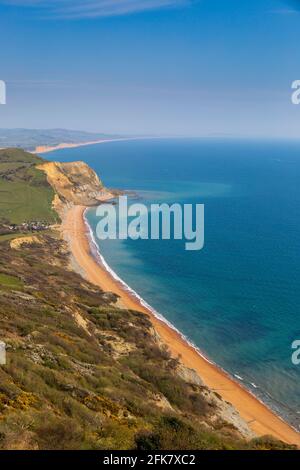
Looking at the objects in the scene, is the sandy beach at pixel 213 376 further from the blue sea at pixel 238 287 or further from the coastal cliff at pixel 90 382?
the coastal cliff at pixel 90 382

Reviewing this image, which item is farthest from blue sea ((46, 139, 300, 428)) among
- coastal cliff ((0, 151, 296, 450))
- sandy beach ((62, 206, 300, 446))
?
coastal cliff ((0, 151, 296, 450))

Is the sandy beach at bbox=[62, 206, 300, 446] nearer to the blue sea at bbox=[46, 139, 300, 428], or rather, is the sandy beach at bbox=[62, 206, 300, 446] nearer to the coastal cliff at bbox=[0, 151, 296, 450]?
the blue sea at bbox=[46, 139, 300, 428]

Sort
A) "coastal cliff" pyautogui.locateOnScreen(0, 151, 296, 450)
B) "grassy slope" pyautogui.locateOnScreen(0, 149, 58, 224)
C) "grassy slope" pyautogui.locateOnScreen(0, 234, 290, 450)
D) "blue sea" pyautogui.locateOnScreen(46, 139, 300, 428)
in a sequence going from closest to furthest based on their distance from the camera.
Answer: "grassy slope" pyautogui.locateOnScreen(0, 234, 290, 450) < "coastal cliff" pyautogui.locateOnScreen(0, 151, 296, 450) < "blue sea" pyautogui.locateOnScreen(46, 139, 300, 428) < "grassy slope" pyautogui.locateOnScreen(0, 149, 58, 224)

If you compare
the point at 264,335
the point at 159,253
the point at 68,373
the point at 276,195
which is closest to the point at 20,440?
the point at 68,373

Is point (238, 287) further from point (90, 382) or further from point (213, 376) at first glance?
point (90, 382)

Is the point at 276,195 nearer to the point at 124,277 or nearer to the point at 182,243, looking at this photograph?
the point at 182,243
